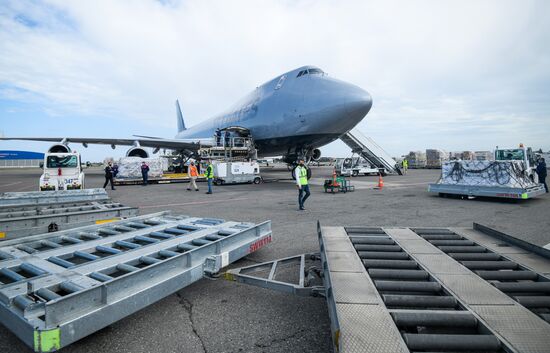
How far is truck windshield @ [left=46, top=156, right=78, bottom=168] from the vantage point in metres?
11.2

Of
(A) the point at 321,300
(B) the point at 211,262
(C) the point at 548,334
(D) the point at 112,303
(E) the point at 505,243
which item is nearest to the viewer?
(C) the point at 548,334

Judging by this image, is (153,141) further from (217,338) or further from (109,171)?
(217,338)

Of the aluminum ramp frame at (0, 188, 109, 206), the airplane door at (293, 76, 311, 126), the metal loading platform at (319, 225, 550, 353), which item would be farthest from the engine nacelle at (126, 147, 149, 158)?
the metal loading platform at (319, 225, 550, 353)

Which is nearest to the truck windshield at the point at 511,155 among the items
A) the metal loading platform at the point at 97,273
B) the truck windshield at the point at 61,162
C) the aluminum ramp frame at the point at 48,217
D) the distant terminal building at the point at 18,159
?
the metal loading platform at the point at 97,273

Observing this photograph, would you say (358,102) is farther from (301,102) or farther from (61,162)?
(61,162)

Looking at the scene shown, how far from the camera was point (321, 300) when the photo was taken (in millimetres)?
3006

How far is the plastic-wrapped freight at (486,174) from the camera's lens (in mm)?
9883

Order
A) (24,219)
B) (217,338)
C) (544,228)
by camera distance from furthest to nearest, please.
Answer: (544,228) < (24,219) < (217,338)

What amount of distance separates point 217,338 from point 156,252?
117cm

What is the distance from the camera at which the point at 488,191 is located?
10.1 metres

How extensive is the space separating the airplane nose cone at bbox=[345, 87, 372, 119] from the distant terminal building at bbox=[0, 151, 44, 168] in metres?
99.3

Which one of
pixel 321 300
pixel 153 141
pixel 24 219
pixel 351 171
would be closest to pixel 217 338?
pixel 321 300

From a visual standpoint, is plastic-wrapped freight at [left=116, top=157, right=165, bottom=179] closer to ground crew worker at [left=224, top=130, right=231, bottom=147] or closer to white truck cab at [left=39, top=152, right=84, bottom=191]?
ground crew worker at [left=224, top=130, right=231, bottom=147]

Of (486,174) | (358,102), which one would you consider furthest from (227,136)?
(486,174)
